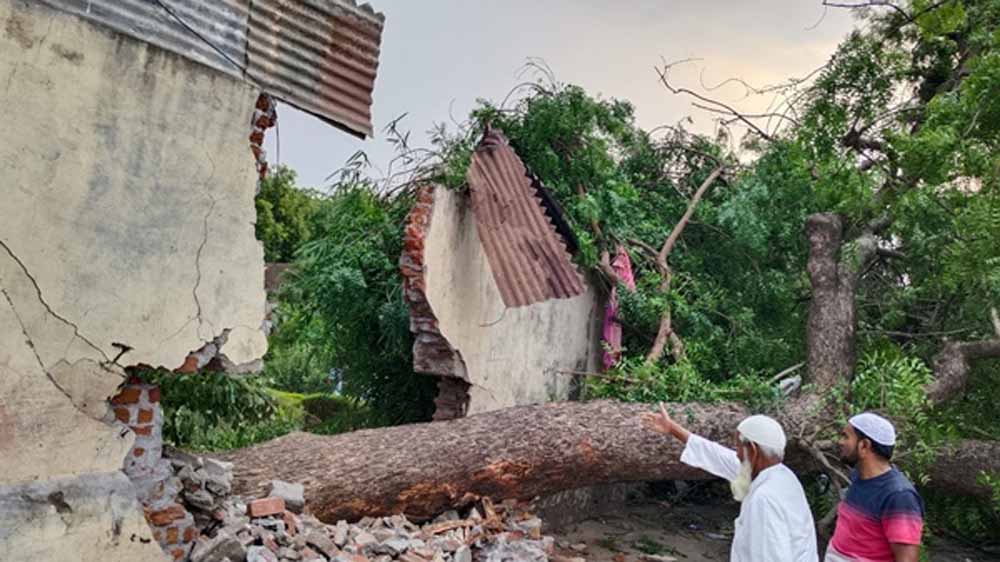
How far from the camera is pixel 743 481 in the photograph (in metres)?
3.70

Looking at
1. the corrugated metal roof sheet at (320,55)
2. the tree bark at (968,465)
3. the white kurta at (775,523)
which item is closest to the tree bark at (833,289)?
the tree bark at (968,465)

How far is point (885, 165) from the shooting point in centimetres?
737

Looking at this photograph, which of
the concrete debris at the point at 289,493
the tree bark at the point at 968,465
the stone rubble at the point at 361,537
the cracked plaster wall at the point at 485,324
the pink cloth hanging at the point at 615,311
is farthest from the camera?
the pink cloth hanging at the point at 615,311

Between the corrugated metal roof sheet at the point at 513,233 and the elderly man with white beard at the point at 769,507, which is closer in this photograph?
the elderly man with white beard at the point at 769,507

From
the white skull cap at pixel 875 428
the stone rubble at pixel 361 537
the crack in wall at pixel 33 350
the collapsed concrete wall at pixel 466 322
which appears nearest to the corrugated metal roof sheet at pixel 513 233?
the collapsed concrete wall at pixel 466 322

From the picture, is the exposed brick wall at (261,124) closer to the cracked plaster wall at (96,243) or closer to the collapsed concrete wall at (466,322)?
the cracked plaster wall at (96,243)

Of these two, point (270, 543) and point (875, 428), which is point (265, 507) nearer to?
point (270, 543)

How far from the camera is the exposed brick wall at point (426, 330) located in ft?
21.0

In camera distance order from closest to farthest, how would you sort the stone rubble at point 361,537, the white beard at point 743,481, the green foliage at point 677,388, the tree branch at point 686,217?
the white beard at point 743,481 < the stone rubble at point 361,537 < the green foliage at point 677,388 < the tree branch at point 686,217

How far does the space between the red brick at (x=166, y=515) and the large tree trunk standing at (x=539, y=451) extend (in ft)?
2.45

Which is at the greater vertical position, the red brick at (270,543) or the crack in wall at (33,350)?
the crack in wall at (33,350)

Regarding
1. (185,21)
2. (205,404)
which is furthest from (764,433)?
(205,404)

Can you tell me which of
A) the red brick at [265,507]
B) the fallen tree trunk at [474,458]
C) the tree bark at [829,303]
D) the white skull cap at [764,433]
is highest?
the tree bark at [829,303]

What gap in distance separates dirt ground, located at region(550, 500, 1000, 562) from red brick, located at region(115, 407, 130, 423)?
4391mm
